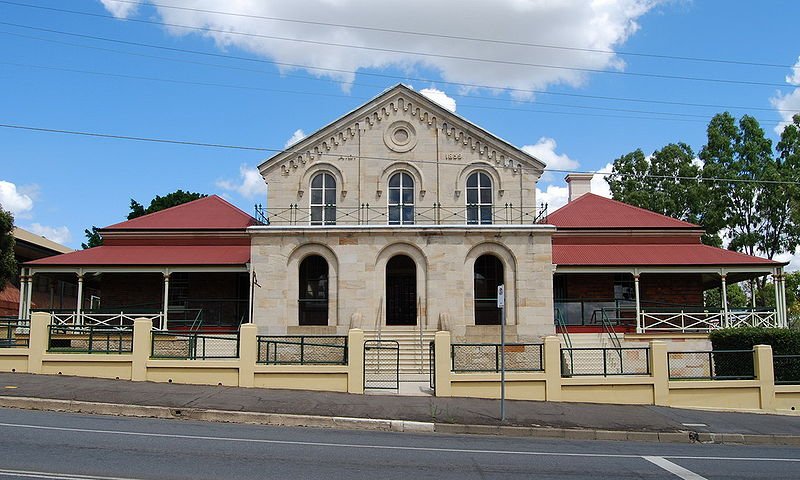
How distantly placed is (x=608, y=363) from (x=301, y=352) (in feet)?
26.4

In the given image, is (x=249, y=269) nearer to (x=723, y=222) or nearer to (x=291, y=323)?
(x=291, y=323)

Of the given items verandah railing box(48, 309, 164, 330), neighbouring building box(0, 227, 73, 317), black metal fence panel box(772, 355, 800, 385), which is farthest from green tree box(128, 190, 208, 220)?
black metal fence panel box(772, 355, 800, 385)

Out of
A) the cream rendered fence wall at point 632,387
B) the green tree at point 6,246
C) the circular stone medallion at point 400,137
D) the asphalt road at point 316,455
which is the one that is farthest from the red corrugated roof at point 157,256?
the asphalt road at point 316,455

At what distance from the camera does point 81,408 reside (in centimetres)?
A: 1554

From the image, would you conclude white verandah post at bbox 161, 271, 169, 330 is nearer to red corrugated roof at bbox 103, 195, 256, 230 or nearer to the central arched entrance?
red corrugated roof at bbox 103, 195, 256, 230

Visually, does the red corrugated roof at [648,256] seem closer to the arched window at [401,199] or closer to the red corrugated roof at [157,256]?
the arched window at [401,199]

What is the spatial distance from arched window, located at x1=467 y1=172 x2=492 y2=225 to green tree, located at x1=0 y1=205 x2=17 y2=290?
18827mm

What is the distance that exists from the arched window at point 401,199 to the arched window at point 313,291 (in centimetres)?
341

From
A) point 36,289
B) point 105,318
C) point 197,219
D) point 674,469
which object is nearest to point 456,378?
point 674,469

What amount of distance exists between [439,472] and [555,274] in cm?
2193

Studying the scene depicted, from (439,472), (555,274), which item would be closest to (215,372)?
(439,472)

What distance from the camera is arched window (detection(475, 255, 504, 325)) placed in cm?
2970

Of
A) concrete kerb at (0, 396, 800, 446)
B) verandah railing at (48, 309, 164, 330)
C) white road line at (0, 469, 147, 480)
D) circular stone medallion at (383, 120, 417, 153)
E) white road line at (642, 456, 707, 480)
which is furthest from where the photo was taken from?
circular stone medallion at (383, 120, 417, 153)

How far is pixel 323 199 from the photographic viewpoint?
99.8ft
